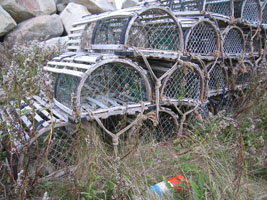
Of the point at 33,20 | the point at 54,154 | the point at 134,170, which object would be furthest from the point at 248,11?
the point at 33,20

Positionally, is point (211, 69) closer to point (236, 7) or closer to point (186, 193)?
point (236, 7)

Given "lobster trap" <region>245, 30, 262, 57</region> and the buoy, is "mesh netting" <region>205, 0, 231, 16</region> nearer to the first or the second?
"lobster trap" <region>245, 30, 262, 57</region>

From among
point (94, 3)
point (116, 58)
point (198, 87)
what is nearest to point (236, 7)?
point (198, 87)

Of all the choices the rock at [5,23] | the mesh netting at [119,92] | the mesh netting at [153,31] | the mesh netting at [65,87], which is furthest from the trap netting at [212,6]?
the rock at [5,23]

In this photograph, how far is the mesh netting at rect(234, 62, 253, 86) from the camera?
3.52m

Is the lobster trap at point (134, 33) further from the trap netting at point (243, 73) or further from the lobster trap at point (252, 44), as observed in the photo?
the lobster trap at point (252, 44)

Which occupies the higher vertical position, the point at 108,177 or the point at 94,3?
the point at 94,3

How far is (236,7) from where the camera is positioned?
12.0ft

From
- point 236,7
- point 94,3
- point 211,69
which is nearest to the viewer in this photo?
point 211,69

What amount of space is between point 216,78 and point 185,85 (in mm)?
847

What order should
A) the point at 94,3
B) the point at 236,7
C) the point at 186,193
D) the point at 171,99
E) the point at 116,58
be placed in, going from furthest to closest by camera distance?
the point at 94,3 < the point at 236,7 < the point at 171,99 < the point at 116,58 < the point at 186,193

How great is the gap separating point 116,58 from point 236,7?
2.57m

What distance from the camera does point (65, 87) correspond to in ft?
9.47

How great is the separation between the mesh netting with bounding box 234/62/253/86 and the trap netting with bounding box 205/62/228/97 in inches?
8.1
